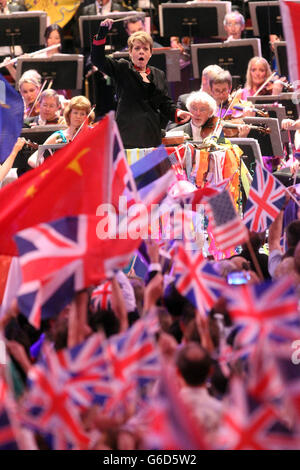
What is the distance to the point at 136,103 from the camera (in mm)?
7945

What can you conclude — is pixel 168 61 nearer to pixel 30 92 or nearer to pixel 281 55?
pixel 281 55

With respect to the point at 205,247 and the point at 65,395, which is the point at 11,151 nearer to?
the point at 205,247

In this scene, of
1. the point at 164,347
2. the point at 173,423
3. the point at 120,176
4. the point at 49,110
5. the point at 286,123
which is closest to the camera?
the point at 173,423

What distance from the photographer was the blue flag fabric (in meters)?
7.64

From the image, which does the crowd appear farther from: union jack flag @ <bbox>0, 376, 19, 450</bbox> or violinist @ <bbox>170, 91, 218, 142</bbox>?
violinist @ <bbox>170, 91, 218, 142</bbox>

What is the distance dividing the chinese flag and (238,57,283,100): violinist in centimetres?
507

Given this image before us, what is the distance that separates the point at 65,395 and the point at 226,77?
19.8ft

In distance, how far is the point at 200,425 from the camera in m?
3.77

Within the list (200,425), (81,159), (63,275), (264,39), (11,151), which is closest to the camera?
(200,425)

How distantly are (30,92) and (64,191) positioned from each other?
5.09 meters

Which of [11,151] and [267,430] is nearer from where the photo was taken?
[267,430]

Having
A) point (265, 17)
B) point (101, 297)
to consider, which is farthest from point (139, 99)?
point (265, 17)

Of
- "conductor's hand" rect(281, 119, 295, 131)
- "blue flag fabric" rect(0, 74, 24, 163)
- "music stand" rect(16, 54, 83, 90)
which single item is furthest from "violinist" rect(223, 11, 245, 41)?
"blue flag fabric" rect(0, 74, 24, 163)
